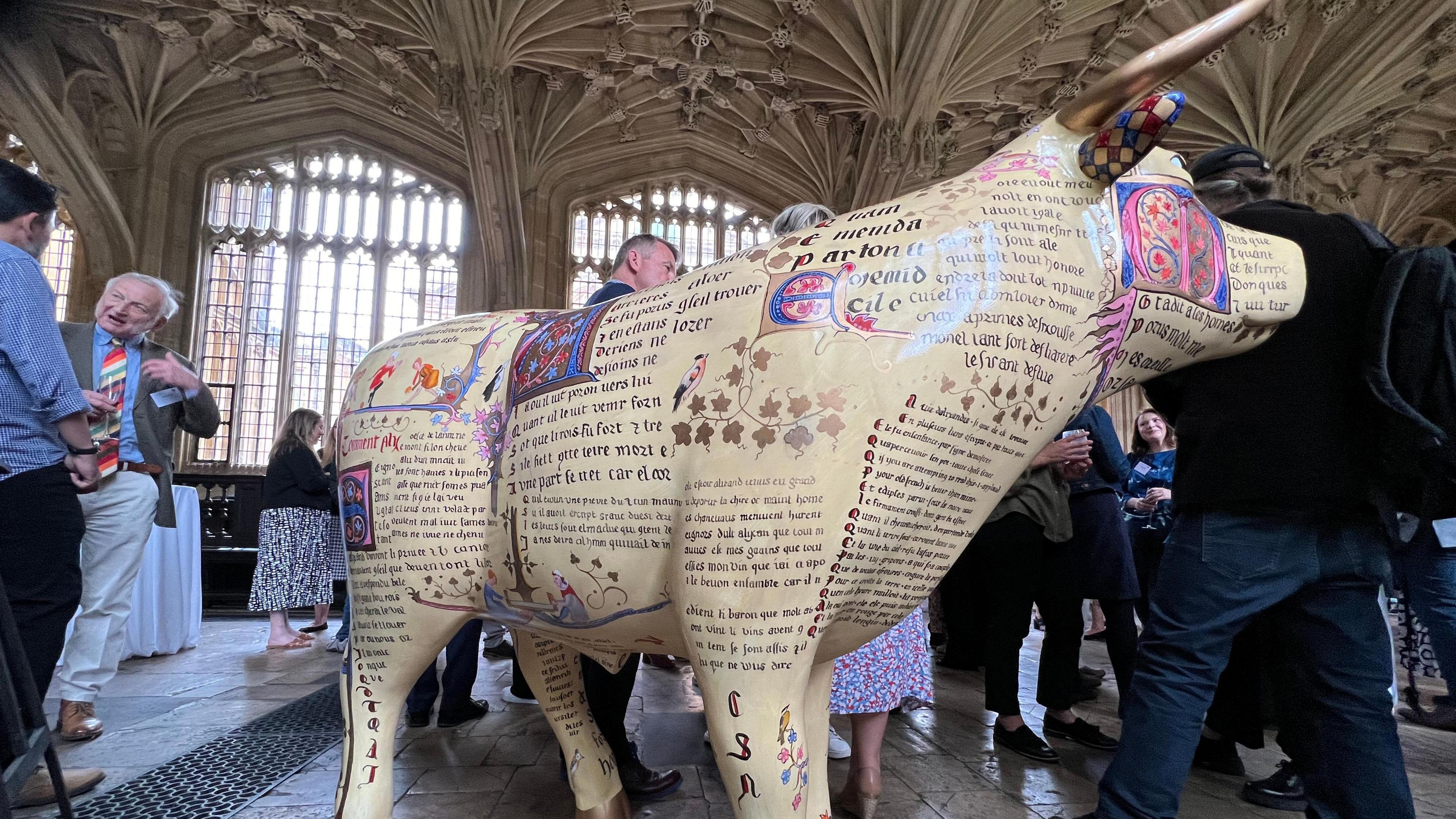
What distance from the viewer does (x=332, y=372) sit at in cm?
1501

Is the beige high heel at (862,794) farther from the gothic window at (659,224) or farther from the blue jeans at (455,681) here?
the gothic window at (659,224)

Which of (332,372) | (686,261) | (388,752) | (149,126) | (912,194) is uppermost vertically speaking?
(149,126)

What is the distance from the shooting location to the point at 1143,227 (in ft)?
3.39

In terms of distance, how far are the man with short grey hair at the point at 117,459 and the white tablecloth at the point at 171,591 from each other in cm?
143

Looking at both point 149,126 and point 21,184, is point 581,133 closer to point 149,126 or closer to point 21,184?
point 149,126

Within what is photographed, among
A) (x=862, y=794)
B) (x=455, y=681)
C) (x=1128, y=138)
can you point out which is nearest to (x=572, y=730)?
(x=862, y=794)

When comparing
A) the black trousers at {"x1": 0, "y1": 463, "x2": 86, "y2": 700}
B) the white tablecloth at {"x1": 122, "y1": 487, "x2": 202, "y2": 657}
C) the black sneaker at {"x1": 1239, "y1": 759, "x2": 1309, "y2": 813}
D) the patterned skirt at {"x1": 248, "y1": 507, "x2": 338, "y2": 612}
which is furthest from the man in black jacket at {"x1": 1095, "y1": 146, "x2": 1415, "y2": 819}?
the patterned skirt at {"x1": 248, "y1": 507, "x2": 338, "y2": 612}

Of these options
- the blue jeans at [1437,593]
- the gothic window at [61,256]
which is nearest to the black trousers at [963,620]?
the blue jeans at [1437,593]

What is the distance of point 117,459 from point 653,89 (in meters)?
13.7

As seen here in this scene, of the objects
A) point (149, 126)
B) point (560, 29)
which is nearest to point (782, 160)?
point (560, 29)

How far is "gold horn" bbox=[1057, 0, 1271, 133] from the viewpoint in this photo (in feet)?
2.97

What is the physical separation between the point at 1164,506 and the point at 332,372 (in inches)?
626

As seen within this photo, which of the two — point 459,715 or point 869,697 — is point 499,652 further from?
point 869,697

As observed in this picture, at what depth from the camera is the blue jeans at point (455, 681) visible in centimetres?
→ 300
